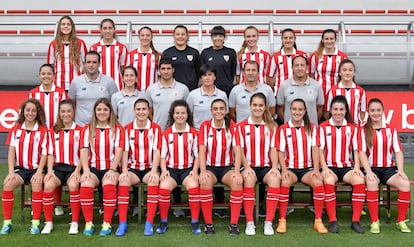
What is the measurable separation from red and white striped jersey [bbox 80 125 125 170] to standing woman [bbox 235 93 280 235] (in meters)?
1.16

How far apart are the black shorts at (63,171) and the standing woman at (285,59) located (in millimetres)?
2526

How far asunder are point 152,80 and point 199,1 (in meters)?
6.63

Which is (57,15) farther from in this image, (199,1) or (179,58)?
(179,58)

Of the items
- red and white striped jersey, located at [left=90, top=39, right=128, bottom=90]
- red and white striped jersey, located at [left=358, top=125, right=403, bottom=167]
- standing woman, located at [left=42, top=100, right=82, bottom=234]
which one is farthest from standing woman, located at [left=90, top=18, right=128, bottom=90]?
red and white striped jersey, located at [left=358, top=125, right=403, bottom=167]

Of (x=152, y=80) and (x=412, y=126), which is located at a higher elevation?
(x=152, y=80)

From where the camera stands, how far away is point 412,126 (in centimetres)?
866

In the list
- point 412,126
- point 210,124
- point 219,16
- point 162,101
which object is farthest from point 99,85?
point 219,16

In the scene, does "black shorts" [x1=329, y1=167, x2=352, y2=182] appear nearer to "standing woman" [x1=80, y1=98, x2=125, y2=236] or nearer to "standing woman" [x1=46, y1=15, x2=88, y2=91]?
"standing woman" [x1=80, y1=98, x2=125, y2=236]

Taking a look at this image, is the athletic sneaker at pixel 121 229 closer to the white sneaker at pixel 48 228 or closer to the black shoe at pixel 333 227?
the white sneaker at pixel 48 228

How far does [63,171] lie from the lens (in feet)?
17.4

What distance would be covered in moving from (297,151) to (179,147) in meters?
1.12

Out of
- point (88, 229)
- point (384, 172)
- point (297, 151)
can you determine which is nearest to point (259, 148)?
point (297, 151)

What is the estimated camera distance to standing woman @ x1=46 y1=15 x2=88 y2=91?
20.4 ft

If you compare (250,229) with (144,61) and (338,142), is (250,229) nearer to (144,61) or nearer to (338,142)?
(338,142)
